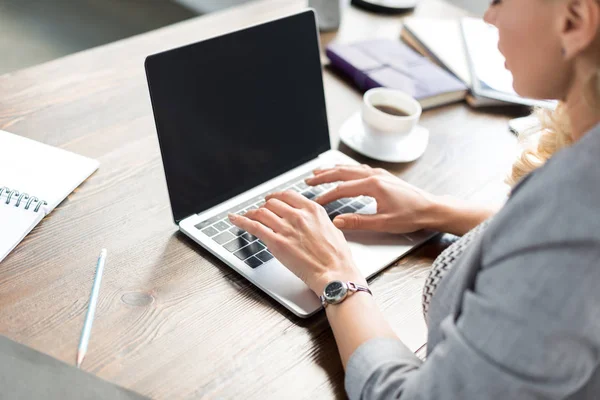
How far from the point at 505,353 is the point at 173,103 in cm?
56

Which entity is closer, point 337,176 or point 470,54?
point 337,176

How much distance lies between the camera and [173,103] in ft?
2.86

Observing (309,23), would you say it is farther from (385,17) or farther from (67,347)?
(385,17)

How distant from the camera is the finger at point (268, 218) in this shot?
0.87 m

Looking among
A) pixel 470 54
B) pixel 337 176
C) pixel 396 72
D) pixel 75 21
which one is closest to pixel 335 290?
pixel 337 176

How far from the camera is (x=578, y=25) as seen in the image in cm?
54

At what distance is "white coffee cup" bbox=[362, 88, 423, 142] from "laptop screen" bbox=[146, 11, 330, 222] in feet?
0.34

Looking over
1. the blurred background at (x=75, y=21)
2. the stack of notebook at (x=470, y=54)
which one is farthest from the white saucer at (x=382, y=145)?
the blurred background at (x=75, y=21)

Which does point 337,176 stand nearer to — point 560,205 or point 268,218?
point 268,218

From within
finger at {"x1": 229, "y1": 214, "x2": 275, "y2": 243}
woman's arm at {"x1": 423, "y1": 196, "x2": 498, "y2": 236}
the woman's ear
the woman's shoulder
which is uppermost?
the woman's ear

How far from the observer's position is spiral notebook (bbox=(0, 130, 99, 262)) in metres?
0.87

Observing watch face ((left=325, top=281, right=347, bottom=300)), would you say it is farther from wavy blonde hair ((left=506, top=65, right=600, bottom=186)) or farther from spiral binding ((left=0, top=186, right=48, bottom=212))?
spiral binding ((left=0, top=186, right=48, bottom=212))

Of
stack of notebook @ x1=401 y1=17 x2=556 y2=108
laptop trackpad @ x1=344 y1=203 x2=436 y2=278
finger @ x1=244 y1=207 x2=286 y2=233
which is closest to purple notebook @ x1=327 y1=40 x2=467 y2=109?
stack of notebook @ x1=401 y1=17 x2=556 y2=108

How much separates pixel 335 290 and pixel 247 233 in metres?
0.19
